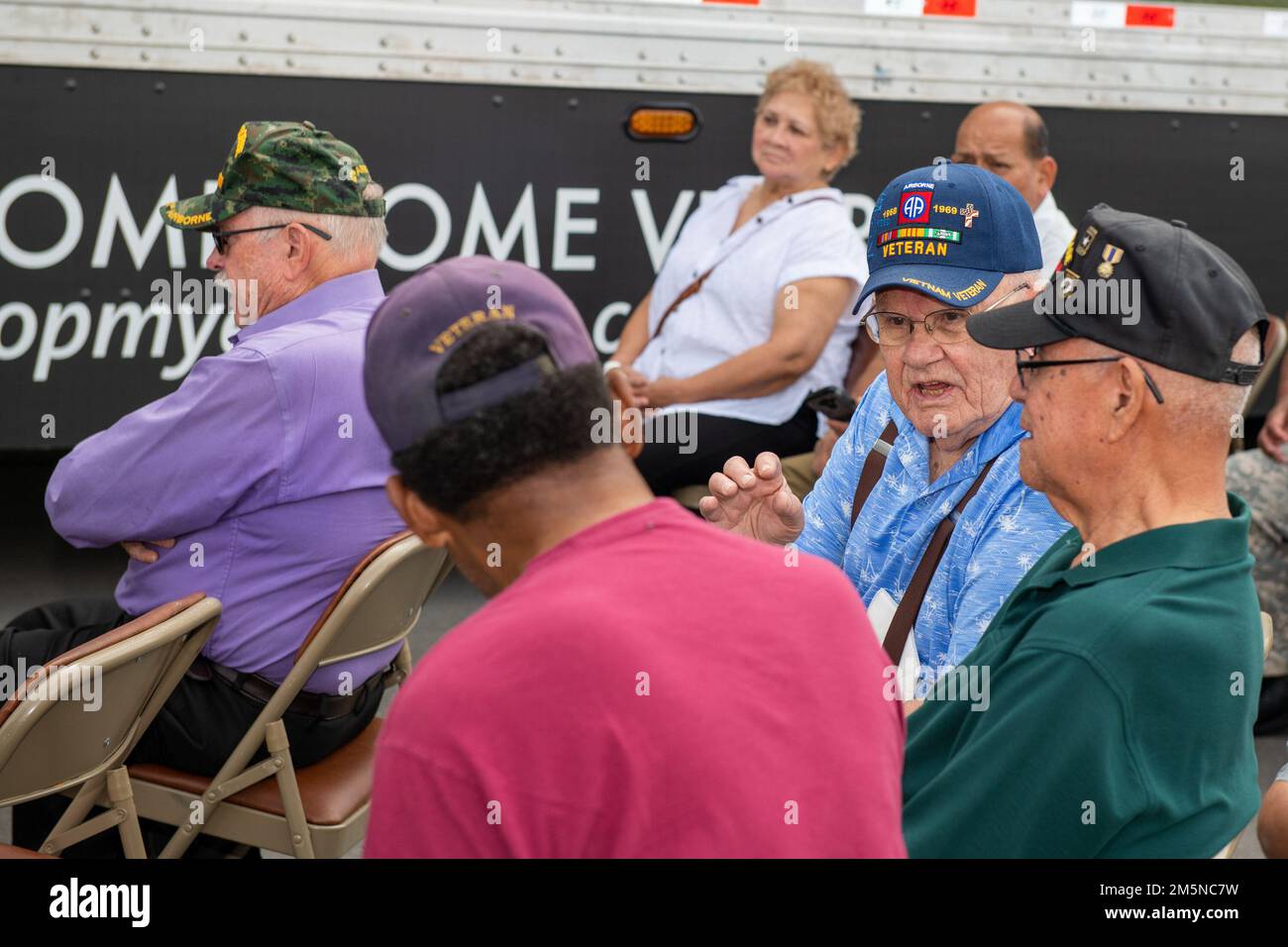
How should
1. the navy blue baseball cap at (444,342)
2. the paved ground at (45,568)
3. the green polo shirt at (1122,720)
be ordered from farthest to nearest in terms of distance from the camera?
the paved ground at (45,568), the green polo shirt at (1122,720), the navy blue baseball cap at (444,342)

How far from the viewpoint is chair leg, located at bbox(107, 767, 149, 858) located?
95.9 inches

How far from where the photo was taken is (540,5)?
427cm

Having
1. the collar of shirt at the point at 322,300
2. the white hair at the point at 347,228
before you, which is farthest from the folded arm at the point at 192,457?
the white hair at the point at 347,228

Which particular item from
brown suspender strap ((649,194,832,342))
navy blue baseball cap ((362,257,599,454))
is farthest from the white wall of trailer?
navy blue baseball cap ((362,257,599,454))

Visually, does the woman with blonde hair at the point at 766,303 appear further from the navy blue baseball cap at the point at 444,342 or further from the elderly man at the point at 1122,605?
the navy blue baseball cap at the point at 444,342

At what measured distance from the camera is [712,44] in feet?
14.5

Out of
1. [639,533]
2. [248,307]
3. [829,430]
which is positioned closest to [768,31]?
[829,430]

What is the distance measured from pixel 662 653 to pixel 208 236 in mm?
3212

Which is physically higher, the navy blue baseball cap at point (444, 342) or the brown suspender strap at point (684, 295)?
the brown suspender strap at point (684, 295)

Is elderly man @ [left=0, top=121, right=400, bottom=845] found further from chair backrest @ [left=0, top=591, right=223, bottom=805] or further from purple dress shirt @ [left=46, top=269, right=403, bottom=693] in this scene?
chair backrest @ [left=0, top=591, right=223, bottom=805]

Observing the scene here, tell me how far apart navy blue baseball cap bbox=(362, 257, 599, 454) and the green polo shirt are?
594 millimetres

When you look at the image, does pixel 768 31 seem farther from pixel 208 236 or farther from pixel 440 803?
pixel 440 803

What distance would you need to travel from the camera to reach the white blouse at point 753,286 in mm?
4211

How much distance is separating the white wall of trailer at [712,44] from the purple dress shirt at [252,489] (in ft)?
5.50
